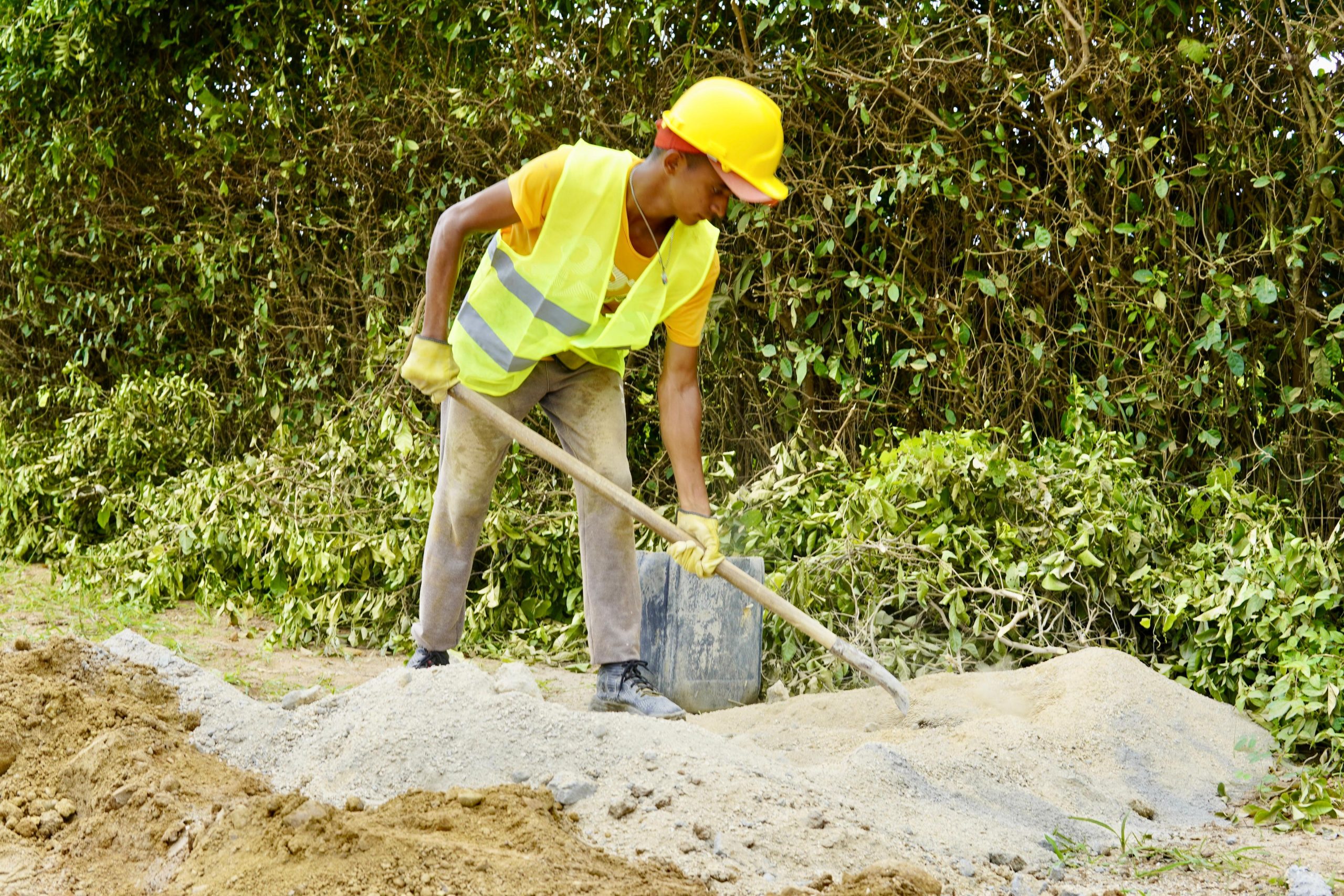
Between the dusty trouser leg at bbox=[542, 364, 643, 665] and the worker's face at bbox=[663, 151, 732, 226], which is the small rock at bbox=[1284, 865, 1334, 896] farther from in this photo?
the worker's face at bbox=[663, 151, 732, 226]

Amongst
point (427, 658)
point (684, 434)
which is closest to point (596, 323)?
point (684, 434)

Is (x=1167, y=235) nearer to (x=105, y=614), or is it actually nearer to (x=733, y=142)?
(x=733, y=142)

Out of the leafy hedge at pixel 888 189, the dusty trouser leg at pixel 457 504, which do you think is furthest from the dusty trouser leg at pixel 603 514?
the leafy hedge at pixel 888 189

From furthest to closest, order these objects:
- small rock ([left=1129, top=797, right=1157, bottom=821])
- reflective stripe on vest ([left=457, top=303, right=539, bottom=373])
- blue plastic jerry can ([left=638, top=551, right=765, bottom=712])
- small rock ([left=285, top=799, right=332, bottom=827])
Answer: blue plastic jerry can ([left=638, top=551, right=765, bottom=712]), reflective stripe on vest ([left=457, top=303, right=539, bottom=373]), small rock ([left=1129, top=797, right=1157, bottom=821]), small rock ([left=285, top=799, right=332, bottom=827])

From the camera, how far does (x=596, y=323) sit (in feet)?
10.7

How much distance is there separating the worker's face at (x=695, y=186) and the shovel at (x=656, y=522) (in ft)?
2.39

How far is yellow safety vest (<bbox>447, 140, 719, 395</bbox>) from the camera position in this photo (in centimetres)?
311

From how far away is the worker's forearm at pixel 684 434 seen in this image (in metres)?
3.33

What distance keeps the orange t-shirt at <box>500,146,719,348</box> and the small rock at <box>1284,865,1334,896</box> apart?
1939 mm

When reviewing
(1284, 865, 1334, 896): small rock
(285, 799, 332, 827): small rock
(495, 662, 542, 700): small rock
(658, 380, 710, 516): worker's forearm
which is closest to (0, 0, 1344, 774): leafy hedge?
(658, 380, 710, 516): worker's forearm

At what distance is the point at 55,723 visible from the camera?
2.85m

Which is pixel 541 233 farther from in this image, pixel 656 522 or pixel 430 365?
pixel 656 522

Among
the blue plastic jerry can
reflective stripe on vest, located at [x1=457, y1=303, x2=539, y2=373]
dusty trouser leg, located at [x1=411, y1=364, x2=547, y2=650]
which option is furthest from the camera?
the blue plastic jerry can

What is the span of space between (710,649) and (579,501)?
74cm
